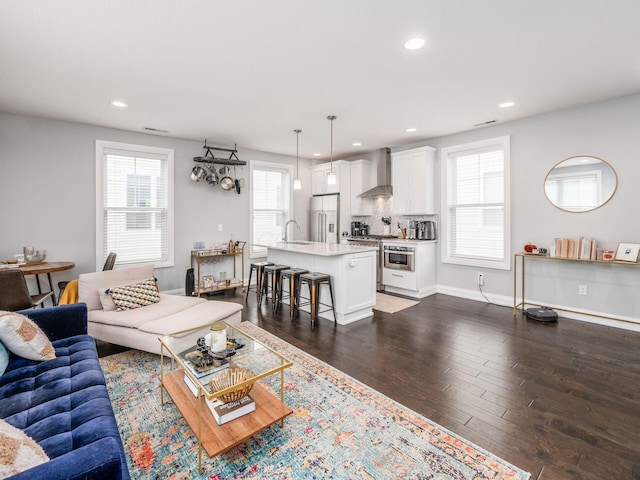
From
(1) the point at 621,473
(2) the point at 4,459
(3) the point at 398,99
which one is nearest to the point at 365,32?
(3) the point at 398,99

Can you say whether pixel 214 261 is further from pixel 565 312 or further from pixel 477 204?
pixel 565 312

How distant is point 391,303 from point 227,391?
3.62m

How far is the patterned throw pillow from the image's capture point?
125 inches

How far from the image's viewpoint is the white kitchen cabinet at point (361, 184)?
666 cm

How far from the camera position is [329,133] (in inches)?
203

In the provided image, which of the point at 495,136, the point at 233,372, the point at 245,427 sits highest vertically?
the point at 495,136

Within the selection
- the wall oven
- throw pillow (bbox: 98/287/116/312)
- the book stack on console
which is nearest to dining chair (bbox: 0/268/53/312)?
throw pillow (bbox: 98/287/116/312)

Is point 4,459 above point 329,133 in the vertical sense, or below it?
below

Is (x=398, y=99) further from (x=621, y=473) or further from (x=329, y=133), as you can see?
(x=621, y=473)

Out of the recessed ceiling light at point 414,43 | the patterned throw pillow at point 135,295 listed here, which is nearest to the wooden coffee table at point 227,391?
the patterned throw pillow at point 135,295

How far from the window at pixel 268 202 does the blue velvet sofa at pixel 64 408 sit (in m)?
Result: 4.12

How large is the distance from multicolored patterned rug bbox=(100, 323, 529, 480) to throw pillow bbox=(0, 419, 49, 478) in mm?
736

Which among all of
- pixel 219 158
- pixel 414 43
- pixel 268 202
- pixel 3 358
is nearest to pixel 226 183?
pixel 219 158

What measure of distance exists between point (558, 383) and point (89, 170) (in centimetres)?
615
